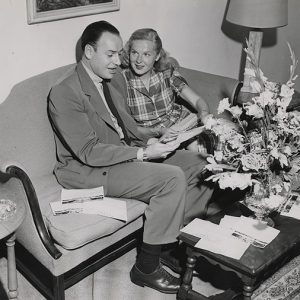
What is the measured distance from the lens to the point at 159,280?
287 centimetres

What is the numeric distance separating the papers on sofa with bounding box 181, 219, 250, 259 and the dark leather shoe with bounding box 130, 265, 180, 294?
46cm

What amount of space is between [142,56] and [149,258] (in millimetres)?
1310

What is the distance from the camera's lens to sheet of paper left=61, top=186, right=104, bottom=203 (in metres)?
2.78

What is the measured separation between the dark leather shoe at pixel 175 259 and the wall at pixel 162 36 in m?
1.40

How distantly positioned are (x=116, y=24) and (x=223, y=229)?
1.83 m

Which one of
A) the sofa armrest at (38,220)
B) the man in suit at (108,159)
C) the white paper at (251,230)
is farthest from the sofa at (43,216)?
the white paper at (251,230)

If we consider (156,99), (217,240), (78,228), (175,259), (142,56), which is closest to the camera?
(217,240)

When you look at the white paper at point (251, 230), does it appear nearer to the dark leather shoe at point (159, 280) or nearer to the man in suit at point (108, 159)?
the man in suit at point (108, 159)

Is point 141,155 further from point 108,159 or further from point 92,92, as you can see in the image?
point 92,92

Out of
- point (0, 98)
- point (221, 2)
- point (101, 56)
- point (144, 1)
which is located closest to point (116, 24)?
point (144, 1)

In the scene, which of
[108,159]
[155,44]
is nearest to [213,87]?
[155,44]

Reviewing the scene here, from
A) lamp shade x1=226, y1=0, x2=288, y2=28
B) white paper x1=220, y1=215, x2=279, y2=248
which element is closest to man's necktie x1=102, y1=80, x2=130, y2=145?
white paper x1=220, y1=215, x2=279, y2=248

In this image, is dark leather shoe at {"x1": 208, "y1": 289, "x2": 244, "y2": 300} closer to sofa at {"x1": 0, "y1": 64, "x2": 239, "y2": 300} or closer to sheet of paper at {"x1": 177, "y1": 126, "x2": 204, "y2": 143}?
sofa at {"x1": 0, "y1": 64, "x2": 239, "y2": 300}

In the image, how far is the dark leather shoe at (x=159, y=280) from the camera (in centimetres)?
286
